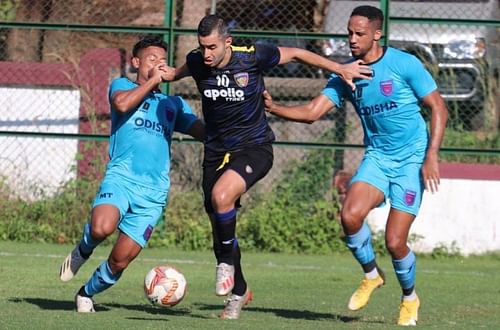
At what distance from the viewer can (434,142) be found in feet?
28.3

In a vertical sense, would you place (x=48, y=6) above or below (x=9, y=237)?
above

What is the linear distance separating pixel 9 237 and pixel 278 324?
752 cm

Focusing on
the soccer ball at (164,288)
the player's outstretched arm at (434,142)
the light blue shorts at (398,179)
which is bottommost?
the soccer ball at (164,288)

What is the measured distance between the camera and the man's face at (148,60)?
9047 millimetres

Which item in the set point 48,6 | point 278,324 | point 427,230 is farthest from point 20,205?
point 278,324

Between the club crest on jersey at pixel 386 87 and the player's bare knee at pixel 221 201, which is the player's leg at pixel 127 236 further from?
the club crest on jersey at pixel 386 87

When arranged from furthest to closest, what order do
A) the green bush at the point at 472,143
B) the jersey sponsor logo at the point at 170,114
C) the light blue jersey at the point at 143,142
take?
the green bush at the point at 472,143 < the jersey sponsor logo at the point at 170,114 < the light blue jersey at the point at 143,142

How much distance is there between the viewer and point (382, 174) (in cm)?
886

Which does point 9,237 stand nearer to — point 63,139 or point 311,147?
point 63,139

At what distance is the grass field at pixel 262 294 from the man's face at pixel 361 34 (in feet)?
6.67

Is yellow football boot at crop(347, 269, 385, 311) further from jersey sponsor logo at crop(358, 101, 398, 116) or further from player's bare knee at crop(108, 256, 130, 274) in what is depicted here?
player's bare knee at crop(108, 256, 130, 274)

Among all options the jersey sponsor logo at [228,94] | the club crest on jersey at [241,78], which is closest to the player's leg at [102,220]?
the jersey sponsor logo at [228,94]

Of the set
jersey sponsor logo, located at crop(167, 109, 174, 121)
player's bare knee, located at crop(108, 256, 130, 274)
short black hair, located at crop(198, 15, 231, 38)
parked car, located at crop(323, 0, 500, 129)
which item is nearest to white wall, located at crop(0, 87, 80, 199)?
parked car, located at crop(323, 0, 500, 129)

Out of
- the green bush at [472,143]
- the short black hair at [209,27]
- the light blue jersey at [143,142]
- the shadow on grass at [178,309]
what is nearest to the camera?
the short black hair at [209,27]
